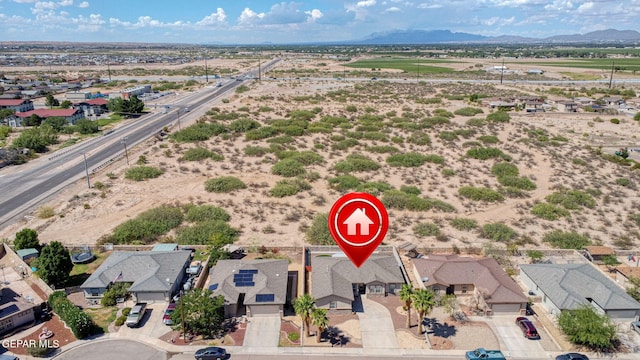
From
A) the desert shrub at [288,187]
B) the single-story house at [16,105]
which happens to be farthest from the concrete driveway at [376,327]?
the single-story house at [16,105]

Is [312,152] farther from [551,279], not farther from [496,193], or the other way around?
[551,279]

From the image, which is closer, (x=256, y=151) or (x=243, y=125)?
(x=256, y=151)

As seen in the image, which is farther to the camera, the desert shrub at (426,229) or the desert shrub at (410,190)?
the desert shrub at (410,190)

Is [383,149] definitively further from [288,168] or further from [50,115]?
[50,115]

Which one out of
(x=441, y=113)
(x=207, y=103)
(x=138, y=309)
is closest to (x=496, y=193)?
(x=138, y=309)

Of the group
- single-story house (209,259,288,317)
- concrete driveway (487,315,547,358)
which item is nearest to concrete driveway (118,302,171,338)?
single-story house (209,259,288,317)

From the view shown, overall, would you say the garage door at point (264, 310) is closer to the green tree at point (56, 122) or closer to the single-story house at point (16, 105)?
the green tree at point (56, 122)

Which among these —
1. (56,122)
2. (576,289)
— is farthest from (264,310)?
(56,122)
